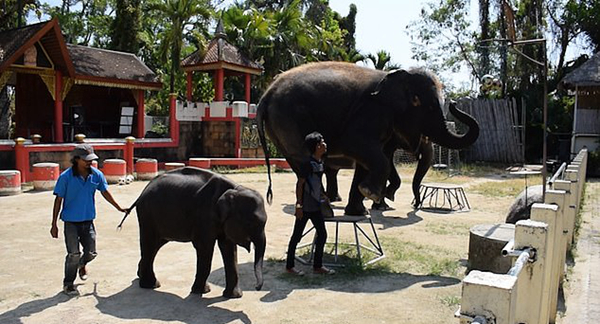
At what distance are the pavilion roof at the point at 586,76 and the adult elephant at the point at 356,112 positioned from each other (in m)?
12.2

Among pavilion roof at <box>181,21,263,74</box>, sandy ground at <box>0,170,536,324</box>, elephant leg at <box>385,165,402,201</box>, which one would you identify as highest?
pavilion roof at <box>181,21,263,74</box>

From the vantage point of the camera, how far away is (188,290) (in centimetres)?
505

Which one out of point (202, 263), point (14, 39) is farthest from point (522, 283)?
point (14, 39)

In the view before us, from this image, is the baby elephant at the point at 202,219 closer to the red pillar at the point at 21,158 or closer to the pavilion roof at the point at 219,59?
the red pillar at the point at 21,158

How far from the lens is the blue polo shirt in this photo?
16.1 ft

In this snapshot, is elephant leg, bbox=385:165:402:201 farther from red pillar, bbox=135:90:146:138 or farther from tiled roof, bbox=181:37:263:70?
red pillar, bbox=135:90:146:138

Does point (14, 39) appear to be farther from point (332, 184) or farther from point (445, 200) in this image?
point (445, 200)

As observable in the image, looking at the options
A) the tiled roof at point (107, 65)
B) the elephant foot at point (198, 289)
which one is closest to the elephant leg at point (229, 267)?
the elephant foot at point (198, 289)

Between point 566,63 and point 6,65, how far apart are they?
23.7 m

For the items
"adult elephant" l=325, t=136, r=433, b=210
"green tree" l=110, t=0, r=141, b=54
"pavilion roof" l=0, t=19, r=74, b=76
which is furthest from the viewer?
"green tree" l=110, t=0, r=141, b=54

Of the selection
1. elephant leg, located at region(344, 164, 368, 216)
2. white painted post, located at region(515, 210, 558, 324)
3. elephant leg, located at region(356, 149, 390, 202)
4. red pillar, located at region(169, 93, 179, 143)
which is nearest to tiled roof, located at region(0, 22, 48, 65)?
red pillar, located at region(169, 93, 179, 143)

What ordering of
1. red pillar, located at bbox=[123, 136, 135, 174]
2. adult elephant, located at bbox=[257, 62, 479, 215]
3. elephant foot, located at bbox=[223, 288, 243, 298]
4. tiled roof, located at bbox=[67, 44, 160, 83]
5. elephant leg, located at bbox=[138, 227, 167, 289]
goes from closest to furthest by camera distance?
elephant foot, located at bbox=[223, 288, 243, 298]
elephant leg, located at bbox=[138, 227, 167, 289]
adult elephant, located at bbox=[257, 62, 479, 215]
red pillar, located at bbox=[123, 136, 135, 174]
tiled roof, located at bbox=[67, 44, 160, 83]

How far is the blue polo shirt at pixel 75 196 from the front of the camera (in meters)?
4.91

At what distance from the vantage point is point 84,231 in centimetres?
502
